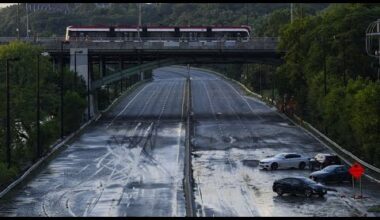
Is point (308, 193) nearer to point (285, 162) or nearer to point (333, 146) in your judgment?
point (285, 162)

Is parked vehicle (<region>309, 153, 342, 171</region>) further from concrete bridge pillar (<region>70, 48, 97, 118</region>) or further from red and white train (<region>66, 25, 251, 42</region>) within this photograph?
red and white train (<region>66, 25, 251, 42</region>)

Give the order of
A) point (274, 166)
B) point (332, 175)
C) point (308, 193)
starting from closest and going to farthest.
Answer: point (308, 193)
point (332, 175)
point (274, 166)

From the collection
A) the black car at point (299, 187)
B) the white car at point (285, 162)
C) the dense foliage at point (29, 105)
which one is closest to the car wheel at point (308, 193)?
the black car at point (299, 187)

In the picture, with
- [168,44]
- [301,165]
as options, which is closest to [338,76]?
[301,165]

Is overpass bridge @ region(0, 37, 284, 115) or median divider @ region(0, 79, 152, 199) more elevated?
overpass bridge @ region(0, 37, 284, 115)

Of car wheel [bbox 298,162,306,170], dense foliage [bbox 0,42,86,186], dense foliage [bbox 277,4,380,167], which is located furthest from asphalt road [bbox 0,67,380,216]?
dense foliage [bbox 277,4,380,167]

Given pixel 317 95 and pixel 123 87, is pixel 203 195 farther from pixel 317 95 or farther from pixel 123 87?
pixel 123 87
